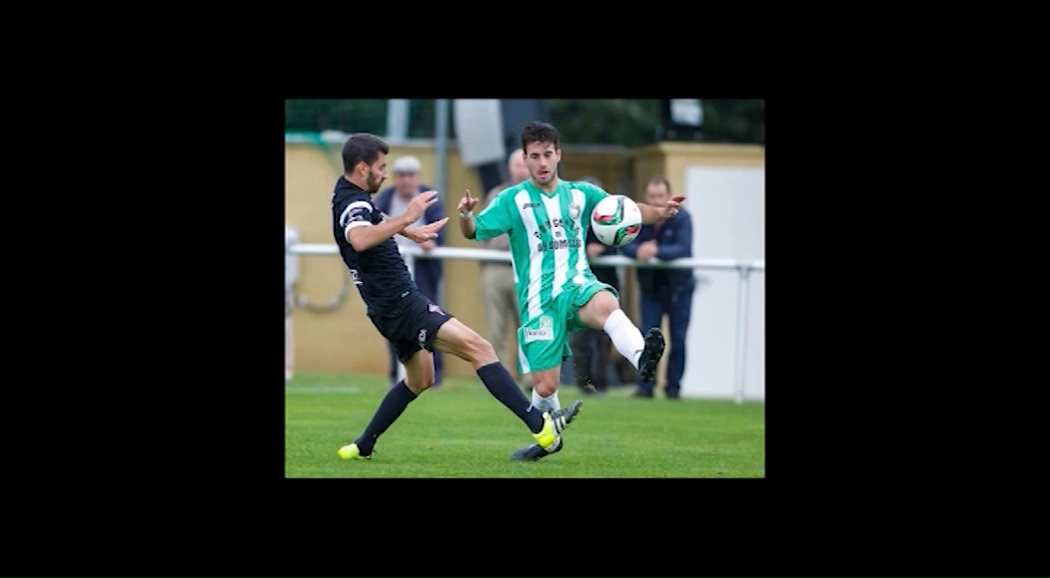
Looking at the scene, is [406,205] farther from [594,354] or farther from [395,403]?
[395,403]

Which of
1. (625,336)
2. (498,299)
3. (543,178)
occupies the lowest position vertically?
(625,336)

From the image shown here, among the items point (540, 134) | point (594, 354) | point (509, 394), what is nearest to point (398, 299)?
point (509, 394)

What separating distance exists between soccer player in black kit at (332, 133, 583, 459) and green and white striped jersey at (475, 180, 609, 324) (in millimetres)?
461

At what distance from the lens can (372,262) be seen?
8.76m

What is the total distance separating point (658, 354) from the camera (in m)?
8.40

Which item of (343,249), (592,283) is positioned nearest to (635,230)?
(592,283)

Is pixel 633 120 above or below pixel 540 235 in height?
above

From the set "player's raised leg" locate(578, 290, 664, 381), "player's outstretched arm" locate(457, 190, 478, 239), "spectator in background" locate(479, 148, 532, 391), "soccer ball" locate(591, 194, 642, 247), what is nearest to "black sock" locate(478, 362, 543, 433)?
"player's raised leg" locate(578, 290, 664, 381)

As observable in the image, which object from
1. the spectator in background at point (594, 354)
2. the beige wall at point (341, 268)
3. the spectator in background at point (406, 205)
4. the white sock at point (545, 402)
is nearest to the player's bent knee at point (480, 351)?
the white sock at point (545, 402)

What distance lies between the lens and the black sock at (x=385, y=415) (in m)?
9.08

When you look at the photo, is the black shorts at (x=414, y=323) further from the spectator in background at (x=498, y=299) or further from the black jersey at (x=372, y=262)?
the spectator in background at (x=498, y=299)

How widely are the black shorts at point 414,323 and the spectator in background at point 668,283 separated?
17.9ft

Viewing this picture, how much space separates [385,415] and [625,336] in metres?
1.47

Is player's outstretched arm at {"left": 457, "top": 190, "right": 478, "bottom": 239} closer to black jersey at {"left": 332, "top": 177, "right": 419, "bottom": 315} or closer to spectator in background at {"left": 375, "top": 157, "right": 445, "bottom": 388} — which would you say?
black jersey at {"left": 332, "top": 177, "right": 419, "bottom": 315}
